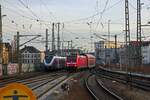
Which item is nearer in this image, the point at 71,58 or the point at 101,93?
the point at 101,93

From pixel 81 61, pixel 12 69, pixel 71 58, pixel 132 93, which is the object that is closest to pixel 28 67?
pixel 12 69

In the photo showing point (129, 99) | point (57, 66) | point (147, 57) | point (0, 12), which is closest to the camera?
point (129, 99)

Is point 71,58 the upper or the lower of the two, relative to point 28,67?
upper

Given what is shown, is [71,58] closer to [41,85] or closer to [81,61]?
[81,61]

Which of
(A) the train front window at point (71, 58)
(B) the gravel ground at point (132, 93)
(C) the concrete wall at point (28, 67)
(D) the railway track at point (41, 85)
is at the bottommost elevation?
(C) the concrete wall at point (28, 67)

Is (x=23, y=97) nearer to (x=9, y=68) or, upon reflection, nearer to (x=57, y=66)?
(x=9, y=68)

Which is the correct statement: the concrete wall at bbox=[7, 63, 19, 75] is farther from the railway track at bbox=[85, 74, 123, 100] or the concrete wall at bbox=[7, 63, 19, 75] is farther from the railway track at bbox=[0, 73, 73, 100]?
the railway track at bbox=[85, 74, 123, 100]

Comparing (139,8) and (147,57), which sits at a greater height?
(139,8)

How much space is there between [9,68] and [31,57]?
111102 millimetres

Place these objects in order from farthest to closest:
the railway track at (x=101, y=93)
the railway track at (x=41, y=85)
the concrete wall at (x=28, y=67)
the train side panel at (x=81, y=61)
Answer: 1. the concrete wall at (x=28, y=67)
2. the train side panel at (x=81, y=61)
3. the railway track at (x=41, y=85)
4. the railway track at (x=101, y=93)

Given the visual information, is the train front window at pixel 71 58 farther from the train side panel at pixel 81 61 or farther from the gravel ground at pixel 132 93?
the gravel ground at pixel 132 93

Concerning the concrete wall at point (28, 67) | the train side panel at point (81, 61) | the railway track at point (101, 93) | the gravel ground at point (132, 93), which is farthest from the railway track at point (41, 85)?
the concrete wall at point (28, 67)

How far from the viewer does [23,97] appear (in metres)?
→ 6.87

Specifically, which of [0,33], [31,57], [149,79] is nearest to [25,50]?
→ [31,57]
